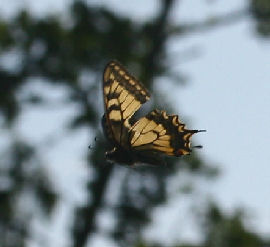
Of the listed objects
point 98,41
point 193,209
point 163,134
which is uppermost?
point 98,41

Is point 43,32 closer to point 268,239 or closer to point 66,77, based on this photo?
point 66,77

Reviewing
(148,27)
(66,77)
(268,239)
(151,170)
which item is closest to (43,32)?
(66,77)

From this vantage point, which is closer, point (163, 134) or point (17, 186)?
point (163, 134)

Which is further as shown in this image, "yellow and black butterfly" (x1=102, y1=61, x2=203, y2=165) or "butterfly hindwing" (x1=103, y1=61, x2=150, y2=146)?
"butterfly hindwing" (x1=103, y1=61, x2=150, y2=146)

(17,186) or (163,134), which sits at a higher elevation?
(17,186)

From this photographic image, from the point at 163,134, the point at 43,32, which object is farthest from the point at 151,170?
the point at 163,134

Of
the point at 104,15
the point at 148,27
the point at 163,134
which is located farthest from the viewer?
the point at 148,27

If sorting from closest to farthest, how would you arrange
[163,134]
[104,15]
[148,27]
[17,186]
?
[163,134], [104,15], [148,27], [17,186]
